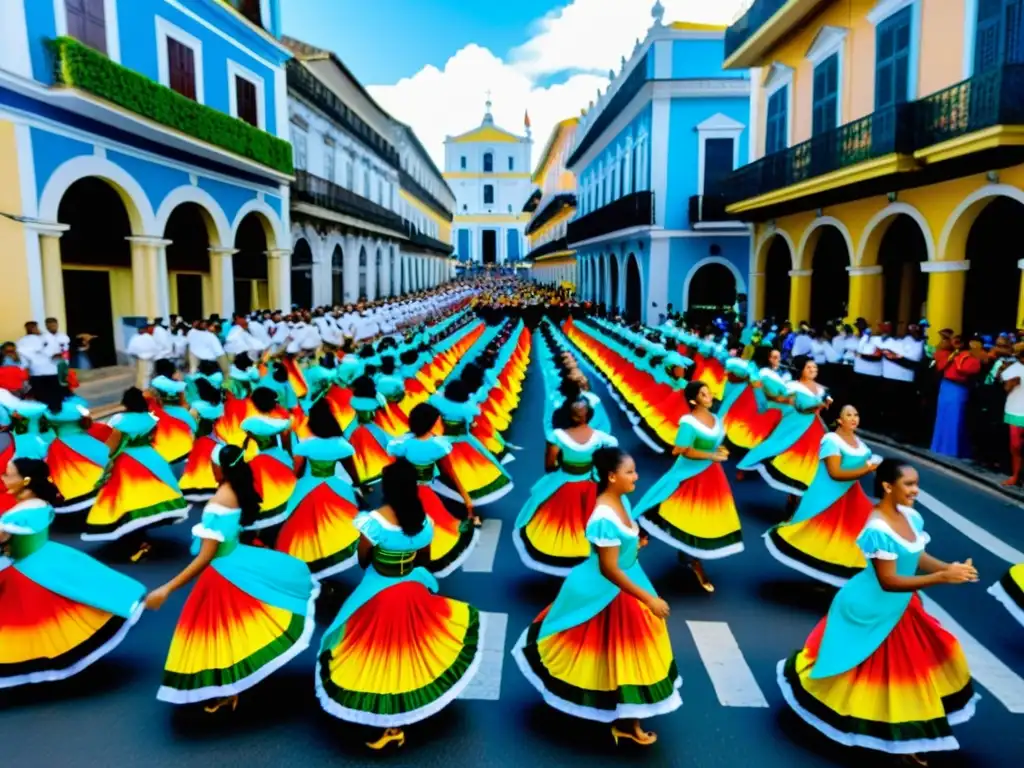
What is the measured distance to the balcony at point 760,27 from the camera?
17438 mm

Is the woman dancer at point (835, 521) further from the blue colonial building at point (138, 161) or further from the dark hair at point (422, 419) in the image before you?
the blue colonial building at point (138, 161)

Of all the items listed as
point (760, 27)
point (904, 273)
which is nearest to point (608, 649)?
point (760, 27)

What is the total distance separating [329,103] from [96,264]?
1517 cm

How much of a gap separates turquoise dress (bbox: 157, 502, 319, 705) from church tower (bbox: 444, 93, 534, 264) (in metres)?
94.8

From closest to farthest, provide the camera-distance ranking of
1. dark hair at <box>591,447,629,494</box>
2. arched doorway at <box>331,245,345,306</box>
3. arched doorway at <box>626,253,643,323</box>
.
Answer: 1. dark hair at <box>591,447,629,494</box>
2. arched doorway at <box>626,253,643,323</box>
3. arched doorway at <box>331,245,345,306</box>

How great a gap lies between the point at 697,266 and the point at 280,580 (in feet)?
84.9

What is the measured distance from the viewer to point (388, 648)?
13.4ft

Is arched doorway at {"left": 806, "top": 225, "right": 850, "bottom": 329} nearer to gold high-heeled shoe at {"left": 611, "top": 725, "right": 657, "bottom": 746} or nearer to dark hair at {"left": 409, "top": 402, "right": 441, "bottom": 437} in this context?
dark hair at {"left": 409, "top": 402, "right": 441, "bottom": 437}

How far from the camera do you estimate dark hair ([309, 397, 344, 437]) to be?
241 inches

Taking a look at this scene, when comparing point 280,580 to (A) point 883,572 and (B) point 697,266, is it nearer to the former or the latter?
(A) point 883,572

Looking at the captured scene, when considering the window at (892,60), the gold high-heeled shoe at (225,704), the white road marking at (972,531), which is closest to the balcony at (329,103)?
the window at (892,60)

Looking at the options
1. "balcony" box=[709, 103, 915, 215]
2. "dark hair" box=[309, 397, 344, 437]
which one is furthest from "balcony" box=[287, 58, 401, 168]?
"dark hair" box=[309, 397, 344, 437]

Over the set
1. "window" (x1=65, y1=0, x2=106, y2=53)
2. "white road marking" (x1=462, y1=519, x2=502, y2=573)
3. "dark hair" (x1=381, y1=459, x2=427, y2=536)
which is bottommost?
"white road marking" (x1=462, y1=519, x2=502, y2=573)

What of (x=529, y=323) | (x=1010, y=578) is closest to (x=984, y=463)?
(x=1010, y=578)
